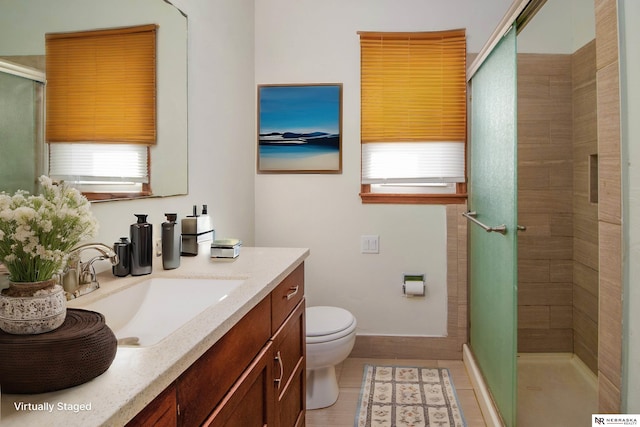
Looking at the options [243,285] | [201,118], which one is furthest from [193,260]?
[201,118]

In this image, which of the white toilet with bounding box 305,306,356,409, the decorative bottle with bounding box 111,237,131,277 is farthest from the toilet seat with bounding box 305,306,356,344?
the decorative bottle with bounding box 111,237,131,277

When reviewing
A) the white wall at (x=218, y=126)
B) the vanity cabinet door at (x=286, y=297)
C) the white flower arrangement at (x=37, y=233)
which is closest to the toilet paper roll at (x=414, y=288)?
the white wall at (x=218, y=126)

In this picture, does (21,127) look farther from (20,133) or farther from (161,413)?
(161,413)

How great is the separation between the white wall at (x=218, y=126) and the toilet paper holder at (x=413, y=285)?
1.07 meters

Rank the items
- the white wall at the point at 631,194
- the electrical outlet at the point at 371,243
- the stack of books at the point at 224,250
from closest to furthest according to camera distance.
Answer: the white wall at the point at 631,194 < the stack of books at the point at 224,250 < the electrical outlet at the point at 371,243

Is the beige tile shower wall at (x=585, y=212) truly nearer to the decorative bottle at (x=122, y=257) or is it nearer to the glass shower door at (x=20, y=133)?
the decorative bottle at (x=122, y=257)

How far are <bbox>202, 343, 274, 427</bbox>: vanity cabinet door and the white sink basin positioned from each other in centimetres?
22

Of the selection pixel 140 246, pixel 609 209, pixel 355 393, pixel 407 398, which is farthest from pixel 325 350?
pixel 609 209

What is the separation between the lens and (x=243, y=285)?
1.28 metres

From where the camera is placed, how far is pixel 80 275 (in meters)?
1.18

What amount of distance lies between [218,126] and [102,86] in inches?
36.6

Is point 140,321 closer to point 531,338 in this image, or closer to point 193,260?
point 193,260

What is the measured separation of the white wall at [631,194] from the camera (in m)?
0.93

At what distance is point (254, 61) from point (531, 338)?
256 cm
